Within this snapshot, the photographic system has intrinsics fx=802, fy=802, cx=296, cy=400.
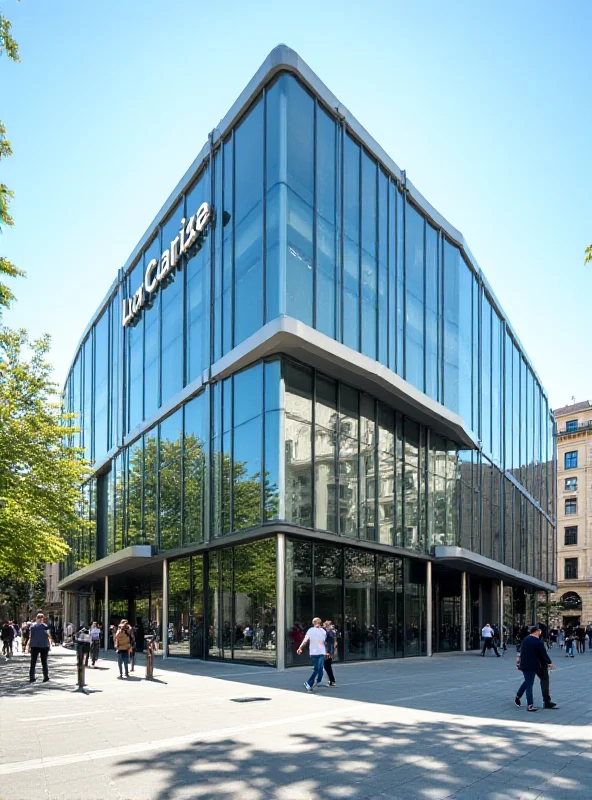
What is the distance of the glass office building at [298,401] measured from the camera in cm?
2559

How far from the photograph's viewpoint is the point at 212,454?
29062 millimetres

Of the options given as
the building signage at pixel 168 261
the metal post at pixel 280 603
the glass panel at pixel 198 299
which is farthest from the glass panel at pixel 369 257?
the metal post at pixel 280 603

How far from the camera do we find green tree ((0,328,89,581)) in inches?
1131

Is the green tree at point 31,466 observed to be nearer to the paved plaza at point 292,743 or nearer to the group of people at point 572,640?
the paved plaza at point 292,743

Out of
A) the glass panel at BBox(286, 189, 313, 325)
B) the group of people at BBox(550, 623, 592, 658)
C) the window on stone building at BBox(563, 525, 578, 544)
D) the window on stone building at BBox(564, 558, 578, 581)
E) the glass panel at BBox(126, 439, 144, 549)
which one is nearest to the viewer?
the glass panel at BBox(286, 189, 313, 325)

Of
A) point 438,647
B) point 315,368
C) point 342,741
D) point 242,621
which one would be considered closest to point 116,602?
point 438,647

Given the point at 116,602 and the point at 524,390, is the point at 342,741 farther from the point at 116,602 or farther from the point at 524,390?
the point at 524,390

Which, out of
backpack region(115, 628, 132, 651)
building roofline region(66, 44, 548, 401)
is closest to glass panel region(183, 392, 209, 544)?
backpack region(115, 628, 132, 651)

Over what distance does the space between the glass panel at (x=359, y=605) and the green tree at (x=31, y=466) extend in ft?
37.3

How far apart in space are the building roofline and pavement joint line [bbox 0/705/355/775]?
20.5 metres

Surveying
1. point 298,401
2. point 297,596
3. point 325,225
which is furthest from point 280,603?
point 325,225

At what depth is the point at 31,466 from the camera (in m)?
30.0

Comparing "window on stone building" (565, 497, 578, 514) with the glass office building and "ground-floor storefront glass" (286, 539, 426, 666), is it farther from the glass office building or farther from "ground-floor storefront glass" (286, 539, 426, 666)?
"ground-floor storefront glass" (286, 539, 426, 666)

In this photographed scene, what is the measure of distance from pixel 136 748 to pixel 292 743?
6.90 ft
